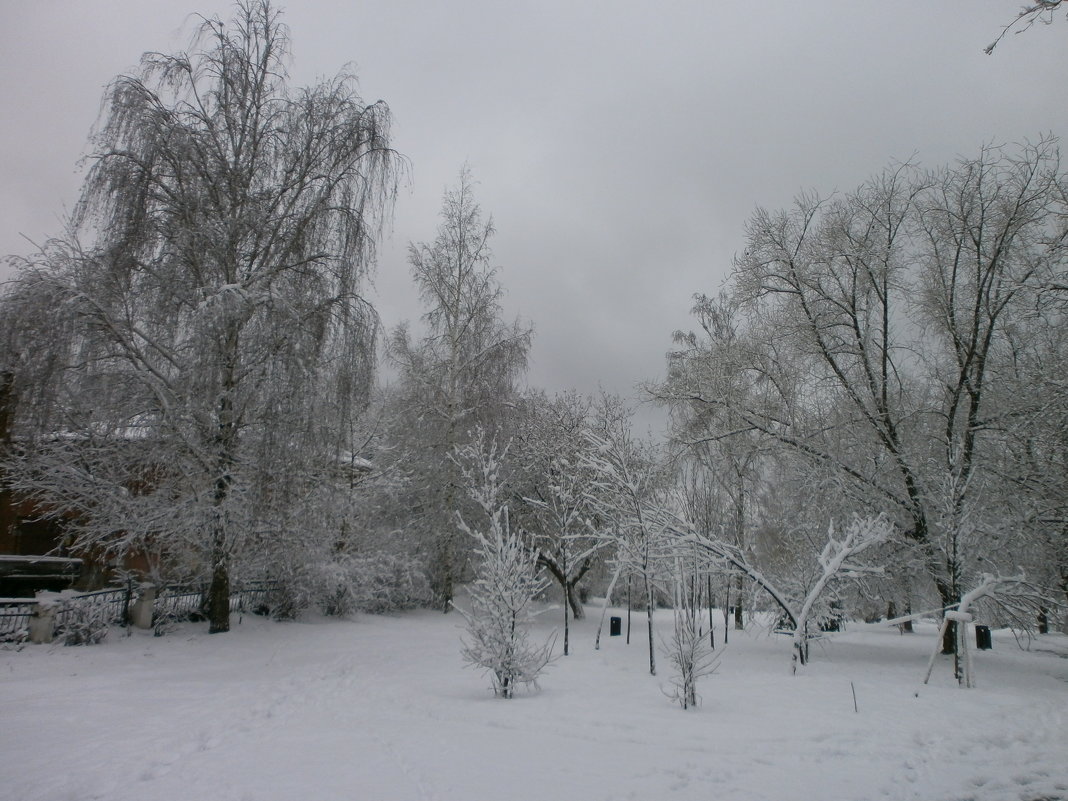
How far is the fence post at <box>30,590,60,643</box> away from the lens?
973 cm

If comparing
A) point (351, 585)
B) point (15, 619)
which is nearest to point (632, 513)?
point (351, 585)

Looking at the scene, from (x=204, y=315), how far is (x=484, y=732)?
7.50 m

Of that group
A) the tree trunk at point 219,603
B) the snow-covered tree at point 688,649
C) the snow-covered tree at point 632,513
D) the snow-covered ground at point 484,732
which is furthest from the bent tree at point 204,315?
the snow-covered tree at point 688,649

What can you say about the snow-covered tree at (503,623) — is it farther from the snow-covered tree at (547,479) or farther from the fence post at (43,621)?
the snow-covered tree at (547,479)

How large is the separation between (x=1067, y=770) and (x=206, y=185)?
1391 centimetres

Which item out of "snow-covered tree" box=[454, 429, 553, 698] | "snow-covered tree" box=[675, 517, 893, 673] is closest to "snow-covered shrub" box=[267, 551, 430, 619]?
"snow-covered tree" box=[454, 429, 553, 698]

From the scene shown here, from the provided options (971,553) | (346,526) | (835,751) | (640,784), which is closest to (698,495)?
(971,553)

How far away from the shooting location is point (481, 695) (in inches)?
321

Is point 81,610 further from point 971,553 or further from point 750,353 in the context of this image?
point 971,553

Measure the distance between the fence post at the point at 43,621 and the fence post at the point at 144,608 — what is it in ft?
5.41

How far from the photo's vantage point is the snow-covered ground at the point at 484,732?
4625mm

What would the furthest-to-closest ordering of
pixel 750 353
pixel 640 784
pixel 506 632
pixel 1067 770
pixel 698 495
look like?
pixel 698 495, pixel 750 353, pixel 506 632, pixel 1067 770, pixel 640 784

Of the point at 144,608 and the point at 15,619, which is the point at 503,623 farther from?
the point at 15,619

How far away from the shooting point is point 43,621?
9.73 meters
